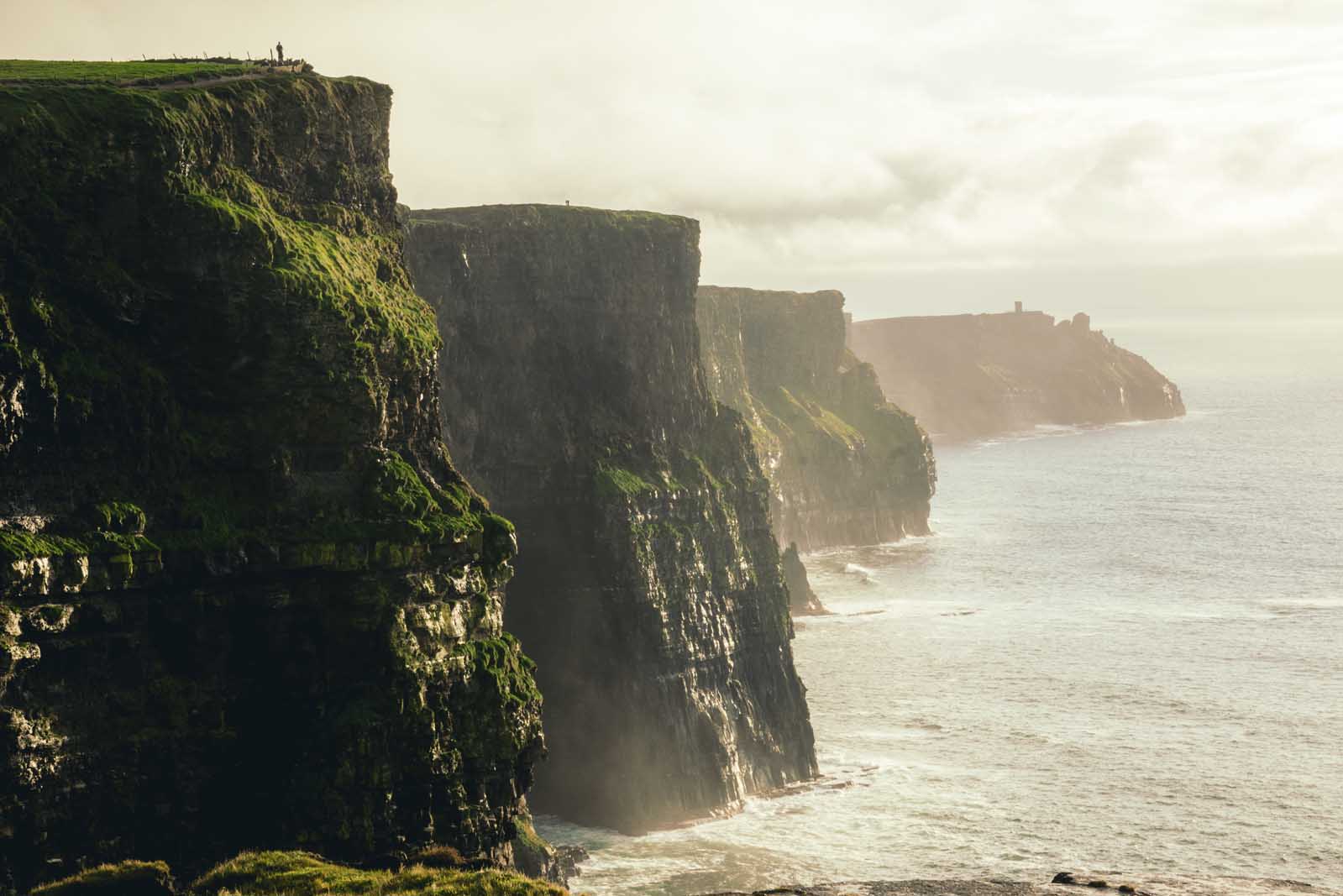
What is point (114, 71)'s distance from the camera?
60688 mm

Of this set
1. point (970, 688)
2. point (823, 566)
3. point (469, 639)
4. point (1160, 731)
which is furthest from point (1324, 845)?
point (823, 566)

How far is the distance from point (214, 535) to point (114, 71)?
22.5 metres

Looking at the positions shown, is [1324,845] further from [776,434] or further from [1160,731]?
[776,434]

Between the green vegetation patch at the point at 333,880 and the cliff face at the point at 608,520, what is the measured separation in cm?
3739

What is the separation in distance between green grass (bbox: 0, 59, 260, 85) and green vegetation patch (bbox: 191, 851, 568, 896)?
2892 cm

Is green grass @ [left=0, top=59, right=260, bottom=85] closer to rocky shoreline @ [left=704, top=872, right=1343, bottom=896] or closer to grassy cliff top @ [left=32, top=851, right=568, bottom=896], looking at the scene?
grassy cliff top @ [left=32, top=851, right=568, bottom=896]

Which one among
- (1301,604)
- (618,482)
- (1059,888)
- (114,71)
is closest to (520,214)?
(618,482)

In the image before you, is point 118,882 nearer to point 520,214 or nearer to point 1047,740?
point 520,214

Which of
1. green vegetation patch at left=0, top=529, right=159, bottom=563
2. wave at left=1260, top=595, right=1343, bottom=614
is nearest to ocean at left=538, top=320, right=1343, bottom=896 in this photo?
wave at left=1260, top=595, right=1343, bottom=614

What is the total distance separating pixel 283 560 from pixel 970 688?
269 feet

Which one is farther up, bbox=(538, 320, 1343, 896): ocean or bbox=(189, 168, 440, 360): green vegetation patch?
bbox=(189, 168, 440, 360): green vegetation patch

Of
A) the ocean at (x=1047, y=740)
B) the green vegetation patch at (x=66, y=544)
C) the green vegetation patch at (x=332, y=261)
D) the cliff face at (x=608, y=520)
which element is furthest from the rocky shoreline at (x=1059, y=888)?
the green vegetation patch at (x=66, y=544)

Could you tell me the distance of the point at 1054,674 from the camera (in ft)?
417

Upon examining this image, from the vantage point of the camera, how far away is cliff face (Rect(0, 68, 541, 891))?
4644 centimetres
